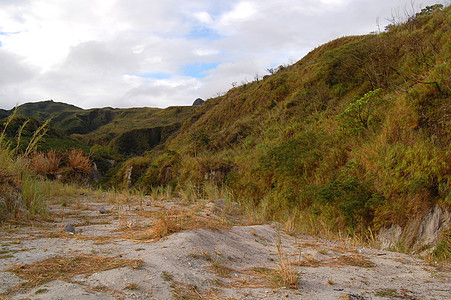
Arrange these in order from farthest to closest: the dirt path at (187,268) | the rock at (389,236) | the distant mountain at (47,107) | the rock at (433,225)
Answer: the distant mountain at (47,107), the rock at (389,236), the rock at (433,225), the dirt path at (187,268)

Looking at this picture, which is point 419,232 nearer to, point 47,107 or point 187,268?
point 187,268

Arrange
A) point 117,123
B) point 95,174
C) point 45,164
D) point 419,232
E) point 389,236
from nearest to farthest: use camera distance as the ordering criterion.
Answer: point 419,232, point 389,236, point 45,164, point 95,174, point 117,123

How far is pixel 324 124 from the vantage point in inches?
366

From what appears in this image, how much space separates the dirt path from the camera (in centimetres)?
221

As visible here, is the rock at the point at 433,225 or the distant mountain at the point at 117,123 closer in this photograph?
the rock at the point at 433,225

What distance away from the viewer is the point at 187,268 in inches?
107

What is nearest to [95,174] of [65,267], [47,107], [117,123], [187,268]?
[65,267]

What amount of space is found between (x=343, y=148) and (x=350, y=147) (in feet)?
0.57

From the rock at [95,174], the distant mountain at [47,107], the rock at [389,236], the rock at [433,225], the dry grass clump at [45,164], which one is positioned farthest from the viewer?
the distant mountain at [47,107]

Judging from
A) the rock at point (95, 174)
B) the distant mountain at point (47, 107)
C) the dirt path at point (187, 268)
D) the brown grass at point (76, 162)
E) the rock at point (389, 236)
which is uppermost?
the distant mountain at point (47, 107)

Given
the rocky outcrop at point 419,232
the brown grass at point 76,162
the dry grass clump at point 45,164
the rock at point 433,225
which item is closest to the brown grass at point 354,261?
the rocky outcrop at point 419,232

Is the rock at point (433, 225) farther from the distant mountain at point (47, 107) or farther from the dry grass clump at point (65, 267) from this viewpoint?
the distant mountain at point (47, 107)

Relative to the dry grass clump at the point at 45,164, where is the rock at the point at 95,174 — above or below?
below

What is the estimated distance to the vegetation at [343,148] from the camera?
511 centimetres
